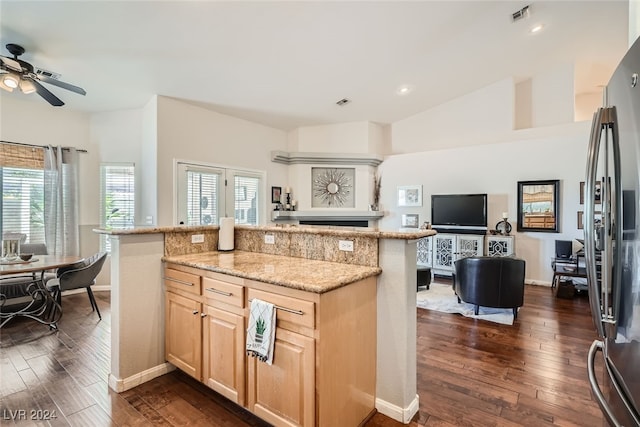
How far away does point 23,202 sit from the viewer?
4.48 m

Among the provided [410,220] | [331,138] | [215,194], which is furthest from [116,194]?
[410,220]

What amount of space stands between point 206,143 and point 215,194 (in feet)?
2.88

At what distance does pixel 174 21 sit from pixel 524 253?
6395 mm

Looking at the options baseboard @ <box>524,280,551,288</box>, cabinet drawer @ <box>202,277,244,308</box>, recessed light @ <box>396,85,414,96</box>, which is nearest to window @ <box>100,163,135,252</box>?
cabinet drawer @ <box>202,277,244,308</box>

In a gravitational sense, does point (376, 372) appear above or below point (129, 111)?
below

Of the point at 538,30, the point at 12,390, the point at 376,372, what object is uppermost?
the point at 538,30

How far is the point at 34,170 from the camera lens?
14.9 ft

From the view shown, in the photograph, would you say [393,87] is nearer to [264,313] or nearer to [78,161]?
[264,313]

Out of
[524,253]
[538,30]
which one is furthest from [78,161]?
[524,253]

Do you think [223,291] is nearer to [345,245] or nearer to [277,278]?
[277,278]

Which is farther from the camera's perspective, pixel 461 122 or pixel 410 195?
pixel 410 195

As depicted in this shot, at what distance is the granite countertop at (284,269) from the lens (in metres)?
1.61

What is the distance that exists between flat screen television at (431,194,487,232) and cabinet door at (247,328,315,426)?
5.12m
